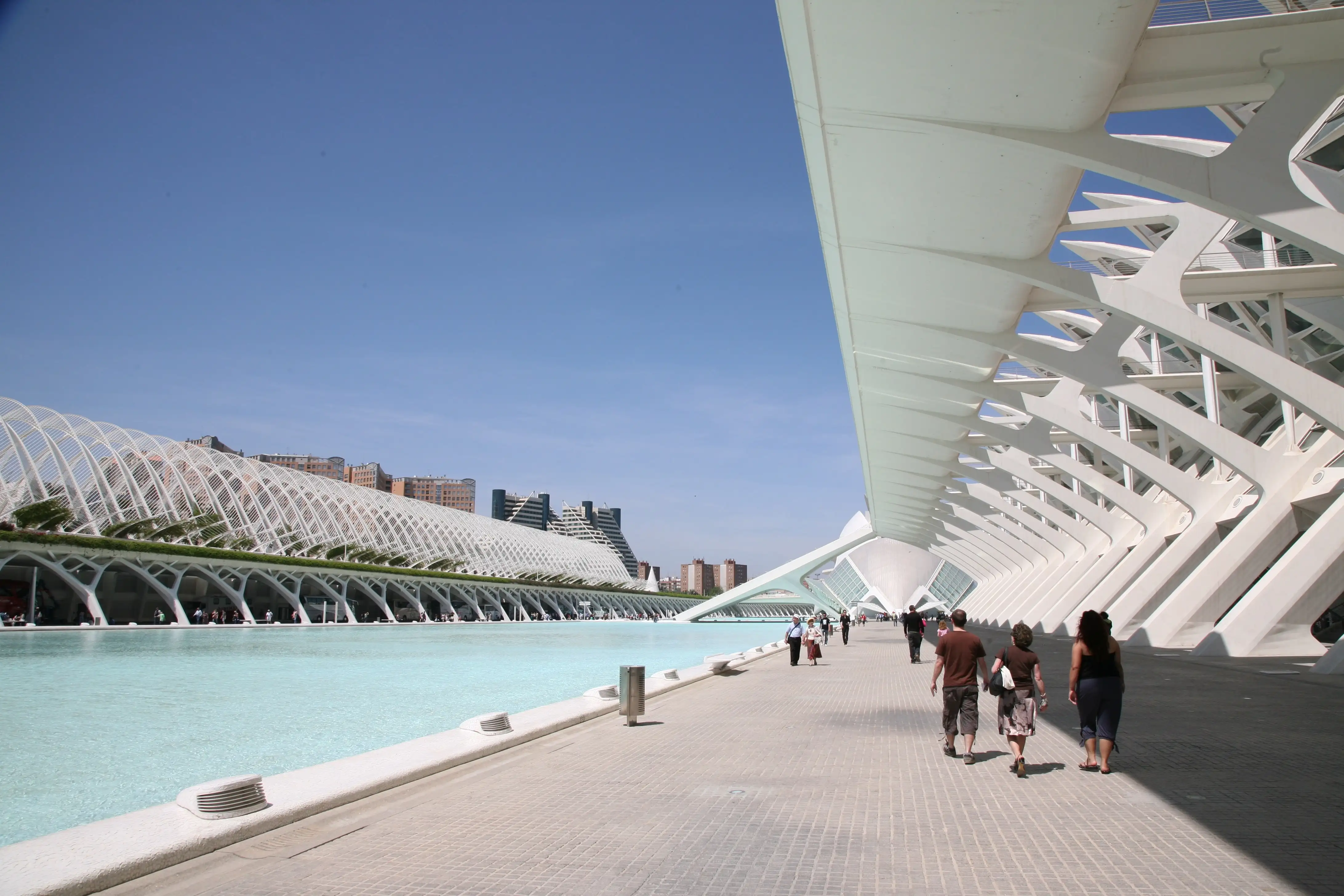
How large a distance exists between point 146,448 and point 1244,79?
48.3 metres

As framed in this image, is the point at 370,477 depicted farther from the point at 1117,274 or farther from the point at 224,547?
the point at 1117,274

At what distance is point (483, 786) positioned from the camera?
6180mm

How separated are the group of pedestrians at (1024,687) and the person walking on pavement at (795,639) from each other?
11.1 metres

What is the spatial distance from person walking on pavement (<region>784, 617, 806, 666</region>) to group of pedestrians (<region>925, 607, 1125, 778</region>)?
36.3 feet

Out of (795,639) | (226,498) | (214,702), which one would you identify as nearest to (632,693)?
(214,702)

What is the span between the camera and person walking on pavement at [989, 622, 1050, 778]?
6316 millimetres

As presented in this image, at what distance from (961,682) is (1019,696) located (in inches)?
23.1

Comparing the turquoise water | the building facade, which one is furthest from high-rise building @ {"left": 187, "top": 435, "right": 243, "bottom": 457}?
the turquoise water

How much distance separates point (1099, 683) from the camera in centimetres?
615

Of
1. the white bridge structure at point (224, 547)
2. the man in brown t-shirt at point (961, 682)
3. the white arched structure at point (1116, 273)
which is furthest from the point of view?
the white bridge structure at point (224, 547)

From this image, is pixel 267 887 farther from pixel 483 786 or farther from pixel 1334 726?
pixel 1334 726

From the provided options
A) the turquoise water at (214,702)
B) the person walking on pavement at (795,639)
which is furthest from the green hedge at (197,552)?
the person walking on pavement at (795,639)

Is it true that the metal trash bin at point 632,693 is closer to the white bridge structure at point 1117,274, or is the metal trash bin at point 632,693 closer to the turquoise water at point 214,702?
the turquoise water at point 214,702

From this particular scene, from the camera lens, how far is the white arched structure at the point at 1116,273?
8.03 meters
